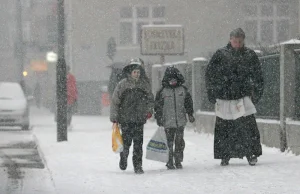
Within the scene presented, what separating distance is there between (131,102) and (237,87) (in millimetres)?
1466

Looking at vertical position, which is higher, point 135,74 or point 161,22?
point 161,22

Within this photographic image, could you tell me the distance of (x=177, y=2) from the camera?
1519 inches

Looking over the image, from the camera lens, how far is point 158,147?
12539mm

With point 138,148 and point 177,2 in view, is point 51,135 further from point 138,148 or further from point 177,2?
point 177,2

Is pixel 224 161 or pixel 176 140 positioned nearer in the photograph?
pixel 224 161

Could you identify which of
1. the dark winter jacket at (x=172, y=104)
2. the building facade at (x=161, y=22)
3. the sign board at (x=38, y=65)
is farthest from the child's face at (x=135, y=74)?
the sign board at (x=38, y=65)

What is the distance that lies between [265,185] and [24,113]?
16409 millimetres

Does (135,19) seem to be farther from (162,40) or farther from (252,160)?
(252,160)

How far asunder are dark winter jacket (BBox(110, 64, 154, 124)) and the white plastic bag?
474 mm

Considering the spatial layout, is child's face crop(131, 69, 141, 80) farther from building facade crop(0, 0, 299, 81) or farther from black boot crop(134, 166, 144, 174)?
building facade crop(0, 0, 299, 81)

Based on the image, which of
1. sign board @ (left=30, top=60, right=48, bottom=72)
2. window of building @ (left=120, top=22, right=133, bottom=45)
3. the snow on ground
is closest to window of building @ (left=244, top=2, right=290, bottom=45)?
window of building @ (left=120, top=22, right=133, bottom=45)

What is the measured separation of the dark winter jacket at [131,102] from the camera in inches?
478

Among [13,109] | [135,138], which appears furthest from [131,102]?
[13,109]

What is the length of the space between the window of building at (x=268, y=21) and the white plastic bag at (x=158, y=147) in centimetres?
2679
